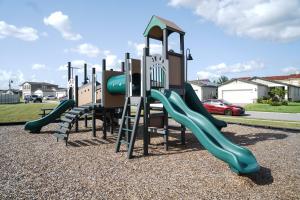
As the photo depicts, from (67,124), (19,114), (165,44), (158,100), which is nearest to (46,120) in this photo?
(67,124)

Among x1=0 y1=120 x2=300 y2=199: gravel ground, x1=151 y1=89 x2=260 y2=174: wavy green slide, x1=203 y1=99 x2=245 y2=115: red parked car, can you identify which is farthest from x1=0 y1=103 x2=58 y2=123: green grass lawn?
x1=203 y1=99 x2=245 y2=115: red parked car

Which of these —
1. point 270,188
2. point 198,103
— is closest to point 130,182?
point 270,188

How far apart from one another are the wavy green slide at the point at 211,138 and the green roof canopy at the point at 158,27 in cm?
230

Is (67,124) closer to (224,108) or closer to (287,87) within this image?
(224,108)

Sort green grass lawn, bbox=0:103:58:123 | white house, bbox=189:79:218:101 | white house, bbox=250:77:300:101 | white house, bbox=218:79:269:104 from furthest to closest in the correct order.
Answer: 1. white house, bbox=189:79:218:101
2. white house, bbox=250:77:300:101
3. white house, bbox=218:79:269:104
4. green grass lawn, bbox=0:103:58:123

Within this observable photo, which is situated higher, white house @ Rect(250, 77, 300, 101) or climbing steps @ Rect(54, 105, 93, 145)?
white house @ Rect(250, 77, 300, 101)

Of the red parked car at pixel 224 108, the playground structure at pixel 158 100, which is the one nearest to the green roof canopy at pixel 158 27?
the playground structure at pixel 158 100

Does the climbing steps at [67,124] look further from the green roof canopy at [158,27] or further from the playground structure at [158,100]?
the green roof canopy at [158,27]

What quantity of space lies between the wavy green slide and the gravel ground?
1.26ft

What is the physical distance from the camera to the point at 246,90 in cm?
4156

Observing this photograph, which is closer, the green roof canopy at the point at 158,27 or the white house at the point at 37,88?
the green roof canopy at the point at 158,27

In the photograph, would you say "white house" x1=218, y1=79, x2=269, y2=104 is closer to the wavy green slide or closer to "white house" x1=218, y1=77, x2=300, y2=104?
"white house" x1=218, y1=77, x2=300, y2=104

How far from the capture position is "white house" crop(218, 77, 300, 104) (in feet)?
134

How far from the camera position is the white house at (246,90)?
40.7 m
